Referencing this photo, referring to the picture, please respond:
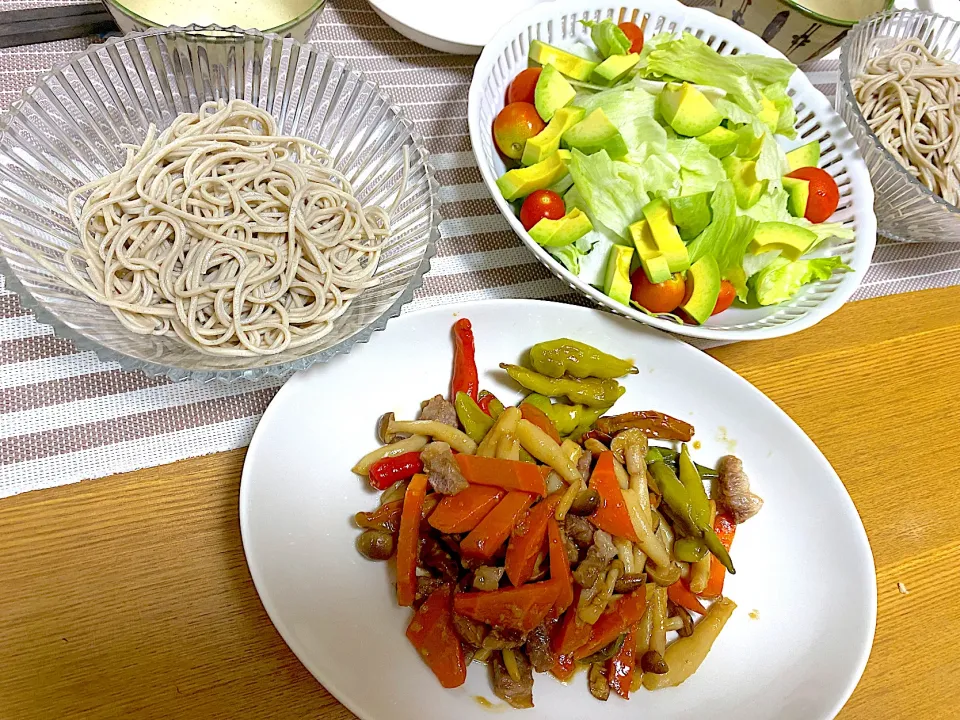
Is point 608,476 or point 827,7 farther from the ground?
point 827,7

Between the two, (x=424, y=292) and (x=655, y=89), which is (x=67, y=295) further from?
(x=655, y=89)

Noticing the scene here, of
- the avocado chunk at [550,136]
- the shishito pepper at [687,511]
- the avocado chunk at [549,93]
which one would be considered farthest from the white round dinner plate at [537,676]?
the avocado chunk at [549,93]

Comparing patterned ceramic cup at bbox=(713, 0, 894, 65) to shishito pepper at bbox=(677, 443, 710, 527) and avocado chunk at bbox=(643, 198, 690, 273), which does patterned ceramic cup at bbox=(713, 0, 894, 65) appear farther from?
shishito pepper at bbox=(677, 443, 710, 527)

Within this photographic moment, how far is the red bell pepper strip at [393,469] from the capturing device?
1.35 meters

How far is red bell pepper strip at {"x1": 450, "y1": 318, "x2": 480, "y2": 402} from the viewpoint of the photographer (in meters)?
1.47

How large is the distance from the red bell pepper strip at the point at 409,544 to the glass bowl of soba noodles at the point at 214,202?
0.31m

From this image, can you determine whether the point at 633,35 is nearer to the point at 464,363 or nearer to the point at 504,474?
the point at 464,363

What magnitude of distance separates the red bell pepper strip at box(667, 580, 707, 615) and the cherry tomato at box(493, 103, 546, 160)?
1.04 metres

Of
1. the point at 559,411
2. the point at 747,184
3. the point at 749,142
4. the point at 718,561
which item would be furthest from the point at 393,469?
the point at 749,142

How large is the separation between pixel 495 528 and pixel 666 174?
94 cm

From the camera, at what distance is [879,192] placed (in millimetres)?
1840

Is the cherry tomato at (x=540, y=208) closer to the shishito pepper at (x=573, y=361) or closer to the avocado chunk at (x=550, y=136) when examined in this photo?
the avocado chunk at (x=550, y=136)

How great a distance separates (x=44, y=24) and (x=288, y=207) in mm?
820

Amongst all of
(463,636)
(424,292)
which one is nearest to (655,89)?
(424,292)
